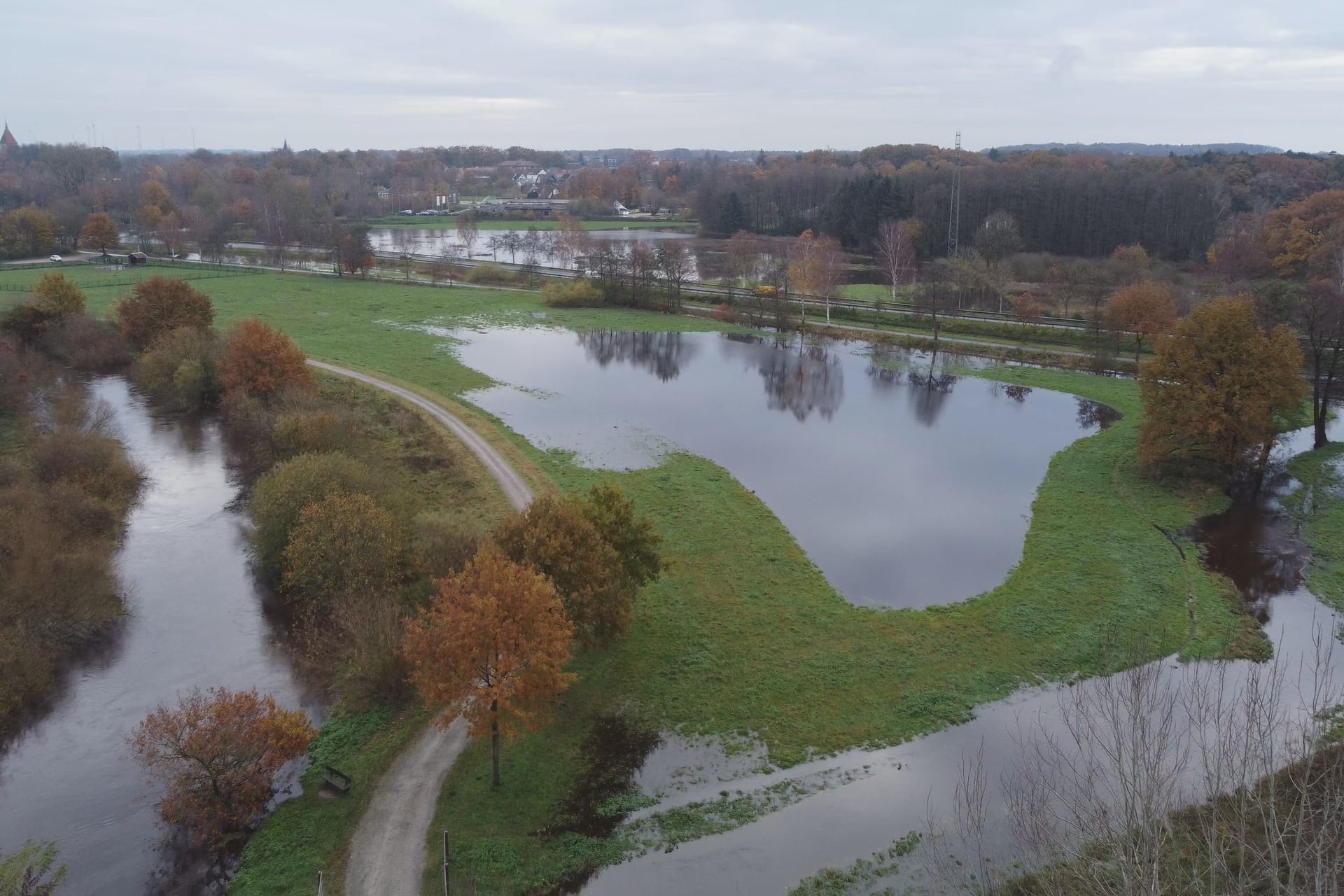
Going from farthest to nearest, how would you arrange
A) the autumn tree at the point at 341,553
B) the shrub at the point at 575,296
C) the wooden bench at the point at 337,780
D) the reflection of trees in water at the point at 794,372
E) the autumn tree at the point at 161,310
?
the shrub at the point at 575,296
the autumn tree at the point at 161,310
the reflection of trees in water at the point at 794,372
the autumn tree at the point at 341,553
the wooden bench at the point at 337,780

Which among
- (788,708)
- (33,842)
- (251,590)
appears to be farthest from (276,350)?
(788,708)

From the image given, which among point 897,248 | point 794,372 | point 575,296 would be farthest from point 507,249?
point 794,372

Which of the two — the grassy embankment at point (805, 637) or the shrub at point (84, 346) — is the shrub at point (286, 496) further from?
A: the shrub at point (84, 346)

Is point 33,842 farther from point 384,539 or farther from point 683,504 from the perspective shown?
point 683,504

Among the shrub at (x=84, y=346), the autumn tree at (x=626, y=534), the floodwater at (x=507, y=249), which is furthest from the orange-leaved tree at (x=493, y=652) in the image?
the floodwater at (x=507, y=249)

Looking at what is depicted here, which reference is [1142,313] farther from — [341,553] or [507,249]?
[507,249]

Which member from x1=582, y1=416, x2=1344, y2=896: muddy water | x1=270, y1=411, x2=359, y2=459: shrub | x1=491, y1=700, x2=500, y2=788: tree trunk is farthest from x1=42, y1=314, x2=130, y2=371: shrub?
x1=582, y1=416, x2=1344, y2=896: muddy water
